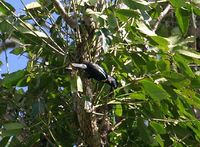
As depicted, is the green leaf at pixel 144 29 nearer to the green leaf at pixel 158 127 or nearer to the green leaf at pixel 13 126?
the green leaf at pixel 158 127

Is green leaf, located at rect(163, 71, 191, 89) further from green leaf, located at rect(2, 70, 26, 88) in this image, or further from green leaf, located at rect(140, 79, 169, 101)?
green leaf, located at rect(2, 70, 26, 88)

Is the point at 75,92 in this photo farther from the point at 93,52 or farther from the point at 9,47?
the point at 9,47

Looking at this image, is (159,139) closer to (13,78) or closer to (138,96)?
(138,96)

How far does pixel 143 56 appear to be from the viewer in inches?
49.6

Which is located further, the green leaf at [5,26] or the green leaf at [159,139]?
the green leaf at [159,139]

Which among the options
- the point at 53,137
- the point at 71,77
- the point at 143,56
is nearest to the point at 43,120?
the point at 53,137

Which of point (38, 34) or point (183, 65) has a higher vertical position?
point (38, 34)

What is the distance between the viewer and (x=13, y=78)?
1.29 m

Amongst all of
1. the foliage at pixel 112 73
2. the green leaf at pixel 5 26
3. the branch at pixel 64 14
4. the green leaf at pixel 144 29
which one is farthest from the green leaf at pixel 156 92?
the green leaf at pixel 5 26

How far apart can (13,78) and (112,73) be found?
24 centimetres

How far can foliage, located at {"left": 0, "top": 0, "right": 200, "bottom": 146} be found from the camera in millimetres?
1200

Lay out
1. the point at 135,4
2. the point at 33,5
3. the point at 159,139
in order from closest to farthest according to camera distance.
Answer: the point at 135,4 < the point at 159,139 < the point at 33,5

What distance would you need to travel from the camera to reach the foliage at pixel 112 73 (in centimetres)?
120

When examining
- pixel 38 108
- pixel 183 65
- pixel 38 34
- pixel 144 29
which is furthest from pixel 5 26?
pixel 183 65
